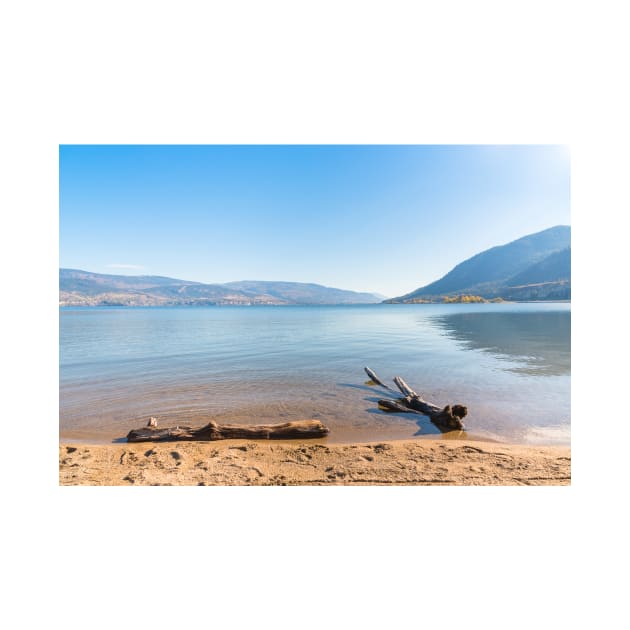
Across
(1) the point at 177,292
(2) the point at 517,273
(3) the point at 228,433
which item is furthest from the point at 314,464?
(2) the point at 517,273

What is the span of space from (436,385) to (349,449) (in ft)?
15.2

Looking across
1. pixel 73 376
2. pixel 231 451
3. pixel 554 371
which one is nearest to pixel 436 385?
pixel 554 371

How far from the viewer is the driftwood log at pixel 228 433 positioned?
500 centimetres

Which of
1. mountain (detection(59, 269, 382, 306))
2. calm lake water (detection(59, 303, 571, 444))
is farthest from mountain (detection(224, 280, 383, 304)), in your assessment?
calm lake water (detection(59, 303, 571, 444))

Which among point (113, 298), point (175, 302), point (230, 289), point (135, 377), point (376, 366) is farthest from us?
point (230, 289)

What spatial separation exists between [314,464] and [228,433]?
172 centimetres

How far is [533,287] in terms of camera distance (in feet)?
245

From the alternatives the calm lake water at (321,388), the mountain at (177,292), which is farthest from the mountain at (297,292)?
the calm lake water at (321,388)

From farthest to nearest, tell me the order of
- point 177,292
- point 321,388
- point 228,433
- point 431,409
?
point 177,292, point 321,388, point 431,409, point 228,433

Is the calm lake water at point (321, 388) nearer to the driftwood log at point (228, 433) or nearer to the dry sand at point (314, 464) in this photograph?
the driftwood log at point (228, 433)

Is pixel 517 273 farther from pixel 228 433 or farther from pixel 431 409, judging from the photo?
pixel 228 433

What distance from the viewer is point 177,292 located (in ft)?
345

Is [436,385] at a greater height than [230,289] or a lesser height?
lesser
